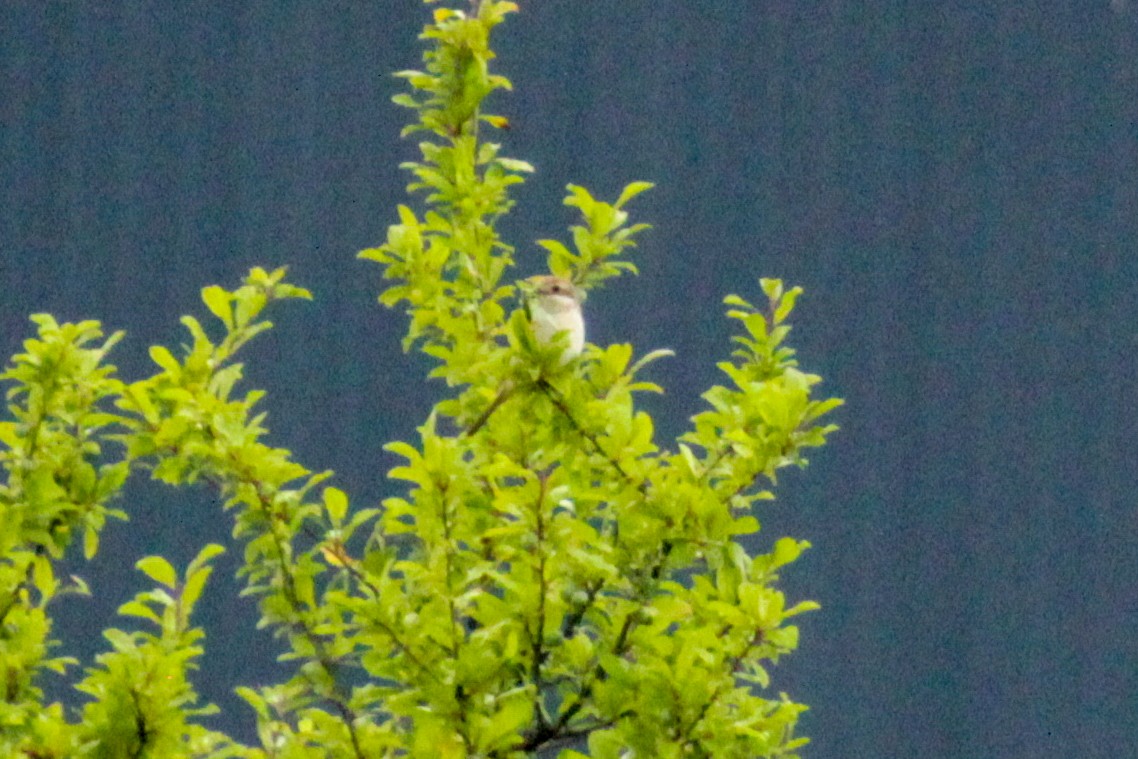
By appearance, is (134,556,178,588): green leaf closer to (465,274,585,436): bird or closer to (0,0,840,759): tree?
(0,0,840,759): tree

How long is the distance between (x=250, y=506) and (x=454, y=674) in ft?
1.31

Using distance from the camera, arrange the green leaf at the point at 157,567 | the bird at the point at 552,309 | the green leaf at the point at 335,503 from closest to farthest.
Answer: the green leaf at the point at 157,567 < the green leaf at the point at 335,503 < the bird at the point at 552,309

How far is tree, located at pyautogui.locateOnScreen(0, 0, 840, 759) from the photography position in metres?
1.84

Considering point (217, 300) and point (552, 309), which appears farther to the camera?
point (552, 309)

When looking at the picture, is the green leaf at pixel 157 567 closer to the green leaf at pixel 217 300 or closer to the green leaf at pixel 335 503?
the green leaf at pixel 335 503

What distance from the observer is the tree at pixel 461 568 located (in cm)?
184

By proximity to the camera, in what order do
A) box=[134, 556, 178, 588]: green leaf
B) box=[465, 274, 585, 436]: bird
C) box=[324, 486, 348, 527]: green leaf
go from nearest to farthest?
box=[134, 556, 178, 588]: green leaf
box=[324, 486, 348, 527]: green leaf
box=[465, 274, 585, 436]: bird

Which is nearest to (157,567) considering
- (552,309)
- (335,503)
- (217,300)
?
(335,503)

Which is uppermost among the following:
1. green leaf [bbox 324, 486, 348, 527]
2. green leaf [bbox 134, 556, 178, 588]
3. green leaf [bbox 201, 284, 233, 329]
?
green leaf [bbox 201, 284, 233, 329]

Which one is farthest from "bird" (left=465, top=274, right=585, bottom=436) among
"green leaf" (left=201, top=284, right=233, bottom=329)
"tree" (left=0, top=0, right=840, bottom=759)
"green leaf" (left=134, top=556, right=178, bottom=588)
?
"green leaf" (left=134, top=556, right=178, bottom=588)

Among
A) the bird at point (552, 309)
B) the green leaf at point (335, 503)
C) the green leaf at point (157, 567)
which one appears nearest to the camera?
the green leaf at point (157, 567)

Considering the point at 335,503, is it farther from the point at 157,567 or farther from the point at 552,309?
the point at 552,309

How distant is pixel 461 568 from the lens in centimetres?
200

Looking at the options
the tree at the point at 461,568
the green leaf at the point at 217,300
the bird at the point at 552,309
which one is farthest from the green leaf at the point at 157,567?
the bird at the point at 552,309
